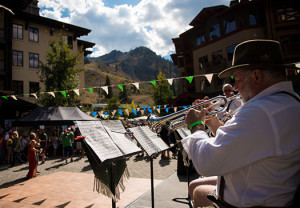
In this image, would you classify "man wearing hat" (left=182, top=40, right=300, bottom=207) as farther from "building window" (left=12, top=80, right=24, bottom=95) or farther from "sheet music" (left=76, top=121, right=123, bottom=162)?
"building window" (left=12, top=80, right=24, bottom=95)

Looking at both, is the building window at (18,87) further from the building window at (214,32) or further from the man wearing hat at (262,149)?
the man wearing hat at (262,149)

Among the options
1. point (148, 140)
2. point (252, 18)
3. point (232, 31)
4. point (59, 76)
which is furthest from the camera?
point (232, 31)

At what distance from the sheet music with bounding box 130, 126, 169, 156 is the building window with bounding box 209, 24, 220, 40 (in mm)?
22403

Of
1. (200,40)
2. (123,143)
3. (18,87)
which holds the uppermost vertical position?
(200,40)

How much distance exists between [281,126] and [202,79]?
24.3m

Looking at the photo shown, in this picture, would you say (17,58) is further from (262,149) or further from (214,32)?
(262,149)

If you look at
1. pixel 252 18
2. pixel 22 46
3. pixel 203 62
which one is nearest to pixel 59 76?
pixel 22 46

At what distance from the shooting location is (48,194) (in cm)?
564

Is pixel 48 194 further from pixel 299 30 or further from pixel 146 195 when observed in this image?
pixel 299 30

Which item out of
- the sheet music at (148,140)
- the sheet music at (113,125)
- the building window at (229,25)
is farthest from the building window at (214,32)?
the sheet music at (113,125)

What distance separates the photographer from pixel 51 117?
11812 mm

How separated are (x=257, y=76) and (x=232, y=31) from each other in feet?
72.2

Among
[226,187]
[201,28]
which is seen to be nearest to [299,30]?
[201,28]

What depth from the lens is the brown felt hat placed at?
1544 millimetres
